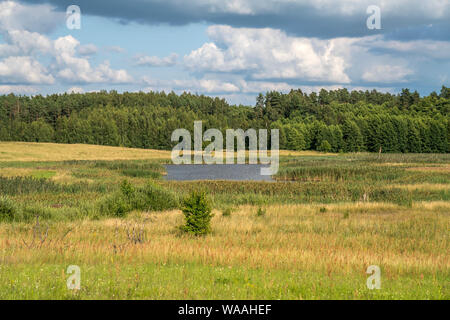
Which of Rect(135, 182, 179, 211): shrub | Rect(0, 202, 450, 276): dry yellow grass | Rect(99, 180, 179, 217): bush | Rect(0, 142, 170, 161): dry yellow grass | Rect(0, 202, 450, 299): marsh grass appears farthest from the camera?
Rect(0, 142, 170, 161): dry yellow grass

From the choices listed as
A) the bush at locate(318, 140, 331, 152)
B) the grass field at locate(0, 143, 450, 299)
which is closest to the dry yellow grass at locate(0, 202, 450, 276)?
the grass field at locate(0, 143, 450, 299)

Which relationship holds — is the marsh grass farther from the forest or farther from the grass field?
the forest

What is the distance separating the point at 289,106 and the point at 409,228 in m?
161

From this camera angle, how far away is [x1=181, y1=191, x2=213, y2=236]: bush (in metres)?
19.3

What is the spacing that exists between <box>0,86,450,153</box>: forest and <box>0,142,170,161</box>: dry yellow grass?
110ft

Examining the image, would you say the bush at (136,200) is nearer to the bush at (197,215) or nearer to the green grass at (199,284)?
the bush at (197,215)

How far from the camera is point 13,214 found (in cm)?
2498

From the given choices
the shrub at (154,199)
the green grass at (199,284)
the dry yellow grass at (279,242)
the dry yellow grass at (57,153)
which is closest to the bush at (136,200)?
the shrub at (154,199)

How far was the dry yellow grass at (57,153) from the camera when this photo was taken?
8474cm

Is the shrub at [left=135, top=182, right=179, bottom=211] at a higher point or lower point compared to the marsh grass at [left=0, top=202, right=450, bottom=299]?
lower

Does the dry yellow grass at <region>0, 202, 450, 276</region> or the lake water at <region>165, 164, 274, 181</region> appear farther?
Result: the lake water at <region>165, 164, 274, 181</region>
